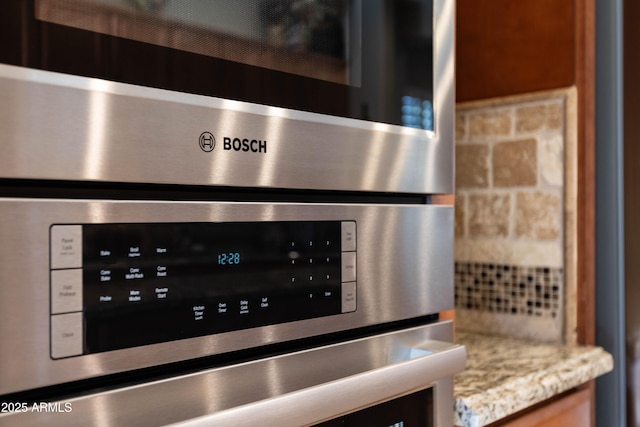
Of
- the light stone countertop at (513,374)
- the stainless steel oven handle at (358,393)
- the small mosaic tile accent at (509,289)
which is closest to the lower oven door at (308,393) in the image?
the stainless steel oven handle at (358,393)

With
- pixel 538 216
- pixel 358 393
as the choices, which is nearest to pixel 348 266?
pixel 358 393

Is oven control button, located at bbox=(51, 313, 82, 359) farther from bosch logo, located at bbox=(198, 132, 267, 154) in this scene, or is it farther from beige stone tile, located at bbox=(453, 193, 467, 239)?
beige stone tile, located at bbox=(453, 193, 467, 239)

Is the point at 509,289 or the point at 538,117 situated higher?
the point at 538,117

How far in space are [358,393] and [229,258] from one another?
0.20 metres

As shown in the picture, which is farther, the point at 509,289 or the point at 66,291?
the point at 509,289

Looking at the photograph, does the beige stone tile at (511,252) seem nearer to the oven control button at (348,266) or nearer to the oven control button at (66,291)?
the oven control button at (348,266)

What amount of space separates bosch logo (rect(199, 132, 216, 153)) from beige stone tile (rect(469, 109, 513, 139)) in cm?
97

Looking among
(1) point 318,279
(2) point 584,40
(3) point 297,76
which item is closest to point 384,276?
(1) point 318,279

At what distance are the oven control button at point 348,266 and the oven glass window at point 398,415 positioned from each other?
5.8 inches

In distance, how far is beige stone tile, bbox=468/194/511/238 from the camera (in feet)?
4.41

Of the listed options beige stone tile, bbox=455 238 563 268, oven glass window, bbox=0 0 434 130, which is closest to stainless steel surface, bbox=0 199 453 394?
oven glass window, bbox=0 0 434 130

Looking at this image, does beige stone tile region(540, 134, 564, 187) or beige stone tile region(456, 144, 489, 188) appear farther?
beige stone tile region(456, 144, 489, 188)

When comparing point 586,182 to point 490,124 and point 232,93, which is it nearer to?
point 490,124

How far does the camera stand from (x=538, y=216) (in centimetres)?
129
